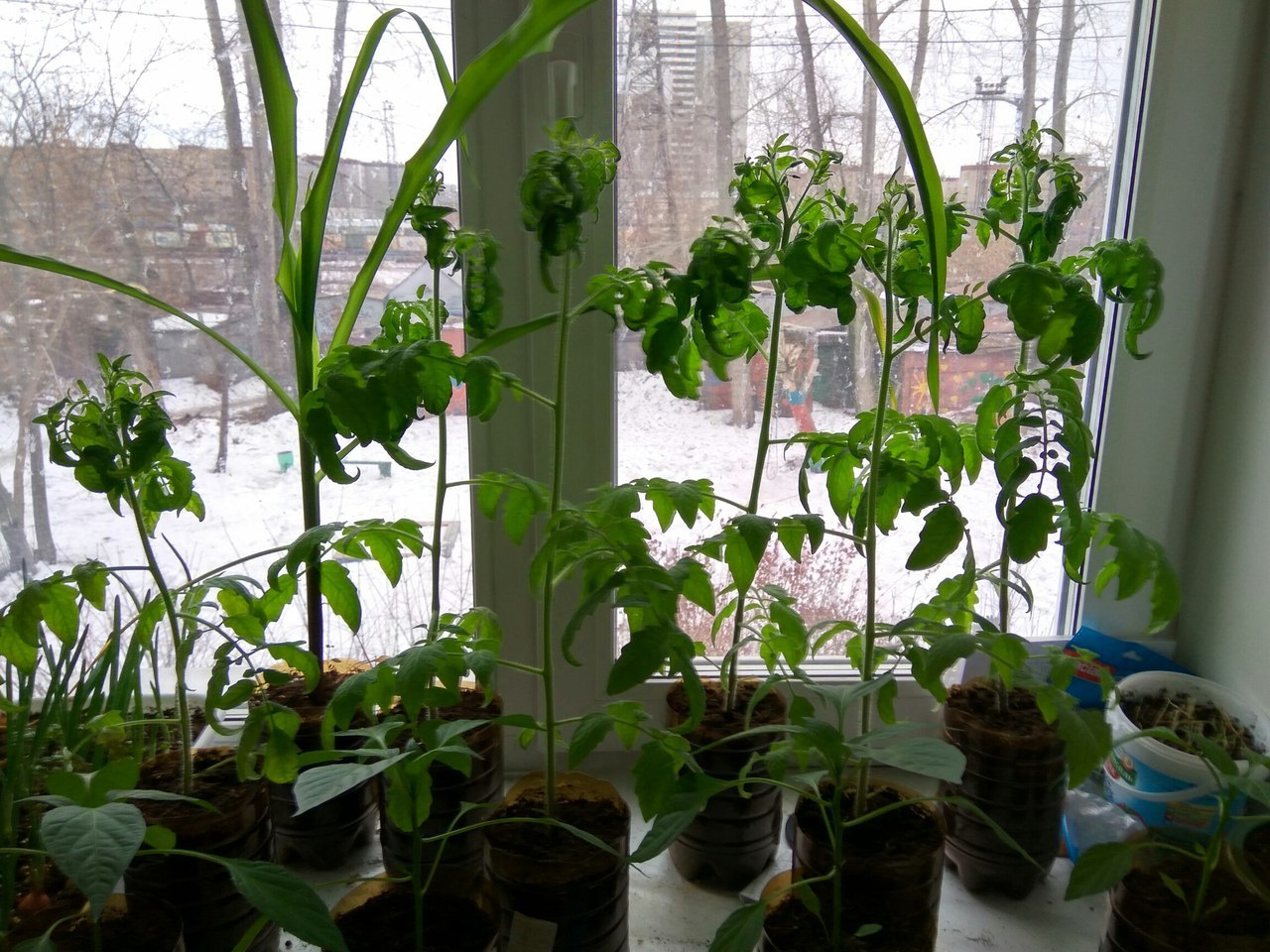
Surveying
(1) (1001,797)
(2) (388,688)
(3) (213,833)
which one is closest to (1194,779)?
(1) (1001,797)

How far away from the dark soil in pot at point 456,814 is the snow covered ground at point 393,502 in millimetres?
295

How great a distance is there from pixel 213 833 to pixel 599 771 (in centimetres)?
52

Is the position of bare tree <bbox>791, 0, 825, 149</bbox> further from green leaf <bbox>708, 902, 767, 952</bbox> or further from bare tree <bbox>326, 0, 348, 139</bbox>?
green leaf <bbox>708, 902, 767, 952</bbox>

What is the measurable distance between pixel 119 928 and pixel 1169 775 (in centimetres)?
99

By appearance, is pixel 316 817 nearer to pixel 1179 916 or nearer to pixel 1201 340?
pixel 1179 916

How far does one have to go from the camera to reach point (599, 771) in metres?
1.21

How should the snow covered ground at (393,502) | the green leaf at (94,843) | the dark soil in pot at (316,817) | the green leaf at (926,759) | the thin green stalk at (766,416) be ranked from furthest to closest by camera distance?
the snow covered ground at (393,502) → the dark soil in pot at (316,817) → the thin green stalk at (766,416) → the green leaf at (926,759) → the green leaf at (94,843)

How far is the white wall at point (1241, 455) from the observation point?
1.04m

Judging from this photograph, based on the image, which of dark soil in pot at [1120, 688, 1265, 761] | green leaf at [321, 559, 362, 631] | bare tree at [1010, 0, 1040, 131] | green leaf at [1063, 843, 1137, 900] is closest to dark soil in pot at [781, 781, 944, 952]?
green leaf at [1063, 843, 1137, 900]

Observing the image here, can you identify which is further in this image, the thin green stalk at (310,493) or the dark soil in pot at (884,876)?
the thin green stalk at (310,493)

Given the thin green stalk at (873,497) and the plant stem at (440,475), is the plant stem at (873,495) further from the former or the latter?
the plant stem at (440,475)

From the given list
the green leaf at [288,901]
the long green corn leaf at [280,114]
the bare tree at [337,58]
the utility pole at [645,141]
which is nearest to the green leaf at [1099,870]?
the green leaf at [288,901]

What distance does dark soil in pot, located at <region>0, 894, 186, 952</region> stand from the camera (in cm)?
71

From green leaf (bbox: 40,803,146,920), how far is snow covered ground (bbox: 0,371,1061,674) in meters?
0.62
